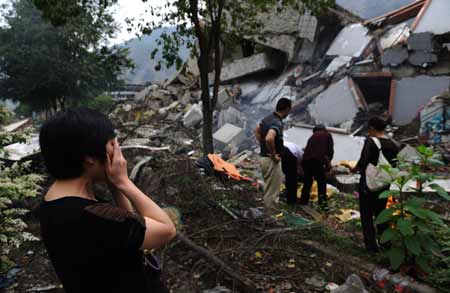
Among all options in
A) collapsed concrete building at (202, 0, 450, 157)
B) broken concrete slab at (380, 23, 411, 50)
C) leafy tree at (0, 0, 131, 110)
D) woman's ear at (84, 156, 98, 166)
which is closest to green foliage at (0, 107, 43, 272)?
woman's ear at (84, 156, 98, 166)

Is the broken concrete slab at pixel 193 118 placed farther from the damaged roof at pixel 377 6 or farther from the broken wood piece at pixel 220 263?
the damaged roof at pixel 377 6

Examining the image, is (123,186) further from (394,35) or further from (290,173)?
(394,35)

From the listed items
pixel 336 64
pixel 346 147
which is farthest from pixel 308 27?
pixel 346 147

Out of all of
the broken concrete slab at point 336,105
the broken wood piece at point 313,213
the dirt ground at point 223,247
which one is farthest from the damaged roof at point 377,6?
the dirt ground at point 223,247

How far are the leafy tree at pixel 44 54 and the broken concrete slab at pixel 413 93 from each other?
12.8 metres

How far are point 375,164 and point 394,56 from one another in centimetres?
756

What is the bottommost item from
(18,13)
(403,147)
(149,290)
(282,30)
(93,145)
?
(403,147)

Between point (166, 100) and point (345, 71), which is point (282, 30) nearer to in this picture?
point (345, 71)

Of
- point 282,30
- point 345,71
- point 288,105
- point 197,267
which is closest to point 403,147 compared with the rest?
point 345,71

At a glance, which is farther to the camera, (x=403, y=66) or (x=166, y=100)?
(x=166, y=100)

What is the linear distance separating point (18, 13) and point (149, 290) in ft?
72.7

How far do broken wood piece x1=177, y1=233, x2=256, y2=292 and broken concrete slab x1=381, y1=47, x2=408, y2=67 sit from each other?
8856 millimetres

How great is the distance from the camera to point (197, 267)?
10.7 ft

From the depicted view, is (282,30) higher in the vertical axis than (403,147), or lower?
higher
